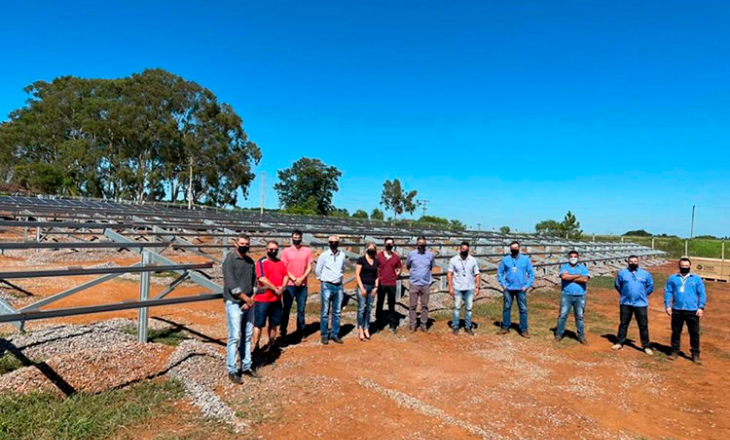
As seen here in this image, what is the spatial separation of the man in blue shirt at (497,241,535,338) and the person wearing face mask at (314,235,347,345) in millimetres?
3049

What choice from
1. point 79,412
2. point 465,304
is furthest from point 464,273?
point 79,412

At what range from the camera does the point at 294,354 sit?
6301 mm

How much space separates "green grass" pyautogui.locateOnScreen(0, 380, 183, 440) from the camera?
3.63 metres

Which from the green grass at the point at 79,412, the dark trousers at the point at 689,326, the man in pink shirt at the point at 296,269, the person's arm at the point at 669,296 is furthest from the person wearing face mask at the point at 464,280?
the green grass at the point at 79,412

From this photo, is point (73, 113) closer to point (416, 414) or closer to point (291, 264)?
point (291, 264)

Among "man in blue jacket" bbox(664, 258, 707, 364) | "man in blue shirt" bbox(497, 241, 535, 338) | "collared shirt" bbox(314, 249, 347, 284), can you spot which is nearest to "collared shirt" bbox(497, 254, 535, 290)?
"man in blue shirt" bbox(497, 241, 535, 338)

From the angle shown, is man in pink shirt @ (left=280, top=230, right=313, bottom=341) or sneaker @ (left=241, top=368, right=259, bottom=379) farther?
man in pink shirt @ (left=280, top=230, right=313, bottom=341)

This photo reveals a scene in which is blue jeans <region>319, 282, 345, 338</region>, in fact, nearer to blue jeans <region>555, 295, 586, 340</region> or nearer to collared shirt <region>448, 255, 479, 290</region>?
collared shirt <region>448, 255, 479, 290</region>

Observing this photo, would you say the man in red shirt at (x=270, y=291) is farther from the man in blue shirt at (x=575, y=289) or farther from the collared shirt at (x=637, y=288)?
the collared shirt at (x=637, y=288)

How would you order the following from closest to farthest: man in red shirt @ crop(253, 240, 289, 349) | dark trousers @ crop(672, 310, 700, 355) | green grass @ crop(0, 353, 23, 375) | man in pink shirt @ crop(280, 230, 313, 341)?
green grass @ crop(0, 353, 23, 375)
man in red shirt @ crop(253, 240, 289, 349)
dark trousers @ crop(672, 310, 700, 355)
man in pink shirt @ crop(280, 230, 313, 341)

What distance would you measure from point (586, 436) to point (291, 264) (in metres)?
4.52

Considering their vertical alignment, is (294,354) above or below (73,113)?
below

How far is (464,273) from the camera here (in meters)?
7.86

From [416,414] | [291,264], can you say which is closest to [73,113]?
[291,264]
